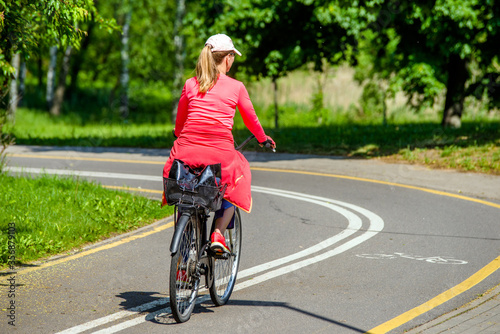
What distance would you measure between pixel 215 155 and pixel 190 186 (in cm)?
31

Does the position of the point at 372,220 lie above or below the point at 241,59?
below

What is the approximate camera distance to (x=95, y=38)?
134 ft

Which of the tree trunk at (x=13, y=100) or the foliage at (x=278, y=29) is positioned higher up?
the foliage at (x=278, y=29)

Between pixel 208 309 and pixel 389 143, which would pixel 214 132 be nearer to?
pixel 208 309

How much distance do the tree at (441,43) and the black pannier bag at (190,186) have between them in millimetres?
11407

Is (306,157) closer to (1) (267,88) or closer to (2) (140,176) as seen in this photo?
(2) (140,176)

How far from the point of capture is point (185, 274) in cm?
455

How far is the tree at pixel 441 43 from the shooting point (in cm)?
1549

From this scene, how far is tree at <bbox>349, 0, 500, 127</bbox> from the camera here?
50.8ft

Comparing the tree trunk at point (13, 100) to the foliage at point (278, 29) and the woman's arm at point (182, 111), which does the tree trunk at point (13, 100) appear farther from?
the foliage at point (278, 29)

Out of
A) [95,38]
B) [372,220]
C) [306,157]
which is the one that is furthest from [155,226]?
[95,38]

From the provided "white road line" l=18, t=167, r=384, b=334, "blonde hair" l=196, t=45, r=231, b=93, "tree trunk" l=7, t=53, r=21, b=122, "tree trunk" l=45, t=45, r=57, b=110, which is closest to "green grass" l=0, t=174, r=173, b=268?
"tree trunk" l=7, t=53, r=21, b=122

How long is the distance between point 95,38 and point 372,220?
117ft

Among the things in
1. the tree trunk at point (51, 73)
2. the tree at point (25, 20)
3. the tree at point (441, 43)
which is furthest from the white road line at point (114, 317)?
the tree trunk at point (51, 73)
